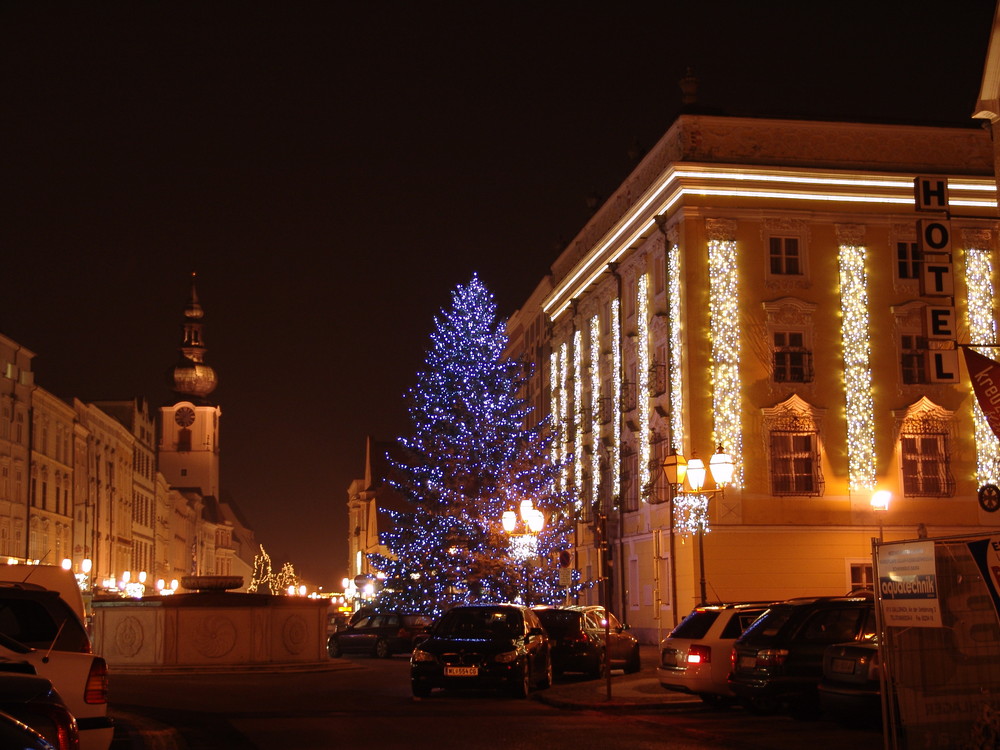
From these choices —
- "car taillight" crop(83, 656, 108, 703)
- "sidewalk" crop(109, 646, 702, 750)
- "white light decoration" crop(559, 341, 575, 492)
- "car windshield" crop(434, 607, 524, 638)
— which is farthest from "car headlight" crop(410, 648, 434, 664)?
"white light decoration" crop(559, 341, 575, 492)

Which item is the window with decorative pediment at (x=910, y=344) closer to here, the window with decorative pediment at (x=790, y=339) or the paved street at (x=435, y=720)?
the window with decorative pediment at (x=790, y=339)

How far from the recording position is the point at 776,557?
42.6m

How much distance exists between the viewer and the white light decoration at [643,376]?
47375 millimetres

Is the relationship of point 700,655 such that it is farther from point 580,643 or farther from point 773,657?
point 580,643

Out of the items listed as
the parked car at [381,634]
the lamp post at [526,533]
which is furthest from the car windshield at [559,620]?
the parked car at [381,634]

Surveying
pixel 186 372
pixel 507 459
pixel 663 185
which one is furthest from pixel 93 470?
pixel 186 372

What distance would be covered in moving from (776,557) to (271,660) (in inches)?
676

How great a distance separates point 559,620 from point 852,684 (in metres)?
13.5

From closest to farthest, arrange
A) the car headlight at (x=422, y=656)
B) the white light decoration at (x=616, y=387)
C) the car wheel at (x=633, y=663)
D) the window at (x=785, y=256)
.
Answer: the car headlight at (x=422, y=656), the car wheel at (x=633, y=663), the window at (x=785, y=256), the white light decoration at (x=616, y=387)

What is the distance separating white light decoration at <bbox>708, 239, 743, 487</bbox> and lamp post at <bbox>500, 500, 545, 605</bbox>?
6290 millimetres

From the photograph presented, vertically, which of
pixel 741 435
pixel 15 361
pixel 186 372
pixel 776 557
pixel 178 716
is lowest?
pixel 178 716

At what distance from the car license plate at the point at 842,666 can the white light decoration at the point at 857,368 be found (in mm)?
28762

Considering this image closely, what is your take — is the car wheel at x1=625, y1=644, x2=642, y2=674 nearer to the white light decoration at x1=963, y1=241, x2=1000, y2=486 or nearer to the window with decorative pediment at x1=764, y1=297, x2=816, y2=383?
the window with decorative pediment at x1=764, y1=297, x2=816, y2=383

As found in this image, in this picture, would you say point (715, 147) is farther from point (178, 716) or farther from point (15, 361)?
point (15, 361)
